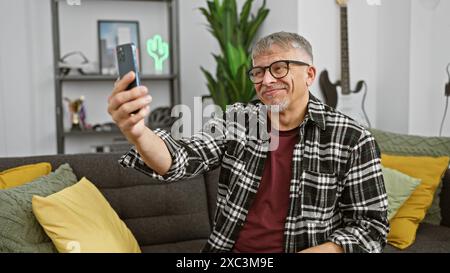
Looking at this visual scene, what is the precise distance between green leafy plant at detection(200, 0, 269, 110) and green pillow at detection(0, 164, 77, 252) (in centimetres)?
150

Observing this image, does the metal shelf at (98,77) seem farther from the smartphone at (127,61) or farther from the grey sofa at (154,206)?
the smartphone at (127,61)

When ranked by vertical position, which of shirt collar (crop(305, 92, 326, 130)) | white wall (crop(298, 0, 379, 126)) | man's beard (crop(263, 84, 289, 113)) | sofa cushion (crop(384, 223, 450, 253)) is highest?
white wall (crop(298, 0, 379, 126))

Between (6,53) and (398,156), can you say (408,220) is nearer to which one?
(398,156)

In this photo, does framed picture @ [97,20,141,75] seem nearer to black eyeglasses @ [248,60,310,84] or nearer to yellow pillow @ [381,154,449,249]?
yellow pillow @ [381,154,449,249]

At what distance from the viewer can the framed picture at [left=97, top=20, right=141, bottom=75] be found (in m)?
3.37

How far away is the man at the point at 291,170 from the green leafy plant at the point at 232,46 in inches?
55.9

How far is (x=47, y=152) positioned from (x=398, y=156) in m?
2.59

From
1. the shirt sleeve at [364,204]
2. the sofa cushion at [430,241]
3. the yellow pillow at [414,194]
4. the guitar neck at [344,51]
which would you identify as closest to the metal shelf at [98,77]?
the guitar neck at [344,51]

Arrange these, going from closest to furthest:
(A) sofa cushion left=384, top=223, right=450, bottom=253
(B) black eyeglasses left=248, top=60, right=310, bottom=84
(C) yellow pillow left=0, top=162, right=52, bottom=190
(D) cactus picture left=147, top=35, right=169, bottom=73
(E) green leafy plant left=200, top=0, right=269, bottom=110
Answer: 1. (B) black eyeglasses left=248, top=60, right=310, bottom=84
2. (C) yellow pillow left=0, top=162, right=52, bottom=190
3. (A) sofa cushion left=384, top=223, right=450, bottom=253
4. (E) green leafy plant left=200, top=0, right=269, bottom=110
5. (D) cactus picture left=147, top=35, right=169, bottom=73

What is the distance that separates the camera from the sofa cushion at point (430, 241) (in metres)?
1.60

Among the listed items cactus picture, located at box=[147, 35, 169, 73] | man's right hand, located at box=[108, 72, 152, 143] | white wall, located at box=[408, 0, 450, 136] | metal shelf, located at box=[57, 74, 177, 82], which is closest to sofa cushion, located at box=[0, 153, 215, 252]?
man's right hand, located at box=[108, 72, 152, 143]

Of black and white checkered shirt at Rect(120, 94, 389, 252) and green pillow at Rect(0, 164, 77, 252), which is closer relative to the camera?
black and white checkered shirt at Rect(120, 94, 389, 252)

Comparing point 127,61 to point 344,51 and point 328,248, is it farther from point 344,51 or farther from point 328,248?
point 344,51

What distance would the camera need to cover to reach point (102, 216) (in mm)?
1426
